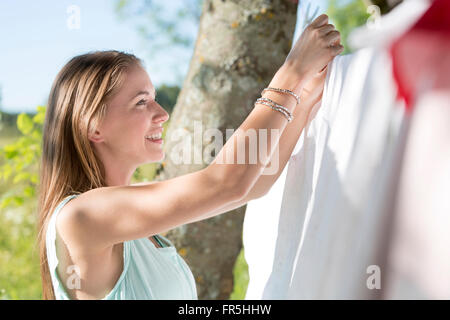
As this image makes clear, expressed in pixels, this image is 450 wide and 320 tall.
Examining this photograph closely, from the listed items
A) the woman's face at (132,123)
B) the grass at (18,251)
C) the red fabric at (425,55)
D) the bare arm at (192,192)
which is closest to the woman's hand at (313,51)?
the bare arm at (192,192)

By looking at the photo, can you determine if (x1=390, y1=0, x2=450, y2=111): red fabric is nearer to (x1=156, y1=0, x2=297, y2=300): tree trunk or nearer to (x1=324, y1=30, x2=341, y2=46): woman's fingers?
(x1=324, y1=30, x2=341, y2=46): woman's fingers

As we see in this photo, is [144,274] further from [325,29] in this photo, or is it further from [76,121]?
[325,29]

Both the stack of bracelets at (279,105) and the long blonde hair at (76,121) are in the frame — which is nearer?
the stack of bracelets at (279,105)

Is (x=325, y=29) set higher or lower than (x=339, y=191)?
higher

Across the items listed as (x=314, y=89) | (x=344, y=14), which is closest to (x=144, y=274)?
(x=314, y=89)

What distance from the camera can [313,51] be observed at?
3.20 feet

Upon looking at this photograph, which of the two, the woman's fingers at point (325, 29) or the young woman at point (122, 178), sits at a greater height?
the woman's fingers at point (325, 29)

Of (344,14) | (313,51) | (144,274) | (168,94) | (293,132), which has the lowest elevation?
(144,274)

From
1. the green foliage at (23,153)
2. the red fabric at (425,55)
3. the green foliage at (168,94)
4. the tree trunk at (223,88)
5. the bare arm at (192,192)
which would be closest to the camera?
the red fabric at (425,55)

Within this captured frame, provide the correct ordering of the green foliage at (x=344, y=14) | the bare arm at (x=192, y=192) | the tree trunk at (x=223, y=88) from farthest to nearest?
1. the green foliage at (x=344, y=14)
2. the tree trunk at (x=223, y=88)
3. the bare arm at (x=192, y=192)

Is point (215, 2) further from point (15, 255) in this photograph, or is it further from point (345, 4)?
point (345, 4)

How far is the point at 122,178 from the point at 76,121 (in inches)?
7.6

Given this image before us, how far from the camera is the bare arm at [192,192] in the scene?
0.91 m

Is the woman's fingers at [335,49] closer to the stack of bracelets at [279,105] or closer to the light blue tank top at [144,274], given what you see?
the stack of bracelets at [279,105]
